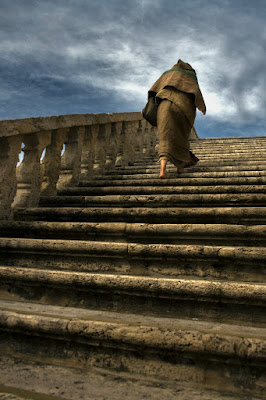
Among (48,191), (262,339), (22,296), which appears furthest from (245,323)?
(48,191)

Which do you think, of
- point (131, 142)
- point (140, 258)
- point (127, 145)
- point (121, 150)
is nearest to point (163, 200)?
point (140, 258)

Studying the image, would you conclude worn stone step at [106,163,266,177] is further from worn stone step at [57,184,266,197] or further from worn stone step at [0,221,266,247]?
worn stone step at [0,221,266,247]

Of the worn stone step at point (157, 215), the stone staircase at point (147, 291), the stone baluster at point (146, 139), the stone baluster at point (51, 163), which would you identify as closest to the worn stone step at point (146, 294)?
the stone staircase at point (147, 291)

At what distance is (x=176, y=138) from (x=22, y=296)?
2.91 meters

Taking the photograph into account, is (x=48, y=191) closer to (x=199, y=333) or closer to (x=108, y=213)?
(x=108, y=213)

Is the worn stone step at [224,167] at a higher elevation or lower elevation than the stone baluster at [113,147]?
lower

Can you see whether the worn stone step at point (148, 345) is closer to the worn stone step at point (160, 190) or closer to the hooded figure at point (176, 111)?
the worn stone step at point (160, 190)

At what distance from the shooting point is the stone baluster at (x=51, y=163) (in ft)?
12.8

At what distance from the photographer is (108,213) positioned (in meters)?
3.27

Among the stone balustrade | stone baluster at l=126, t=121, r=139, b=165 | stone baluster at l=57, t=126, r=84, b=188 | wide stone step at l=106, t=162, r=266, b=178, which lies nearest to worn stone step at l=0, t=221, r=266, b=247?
the stone balustrade

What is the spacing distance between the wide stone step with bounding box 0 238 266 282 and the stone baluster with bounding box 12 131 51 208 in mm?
893

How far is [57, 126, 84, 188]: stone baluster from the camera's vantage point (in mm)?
4305

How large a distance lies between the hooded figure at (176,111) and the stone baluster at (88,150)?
A: 2.94 feet

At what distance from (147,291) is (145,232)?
2.53ft
